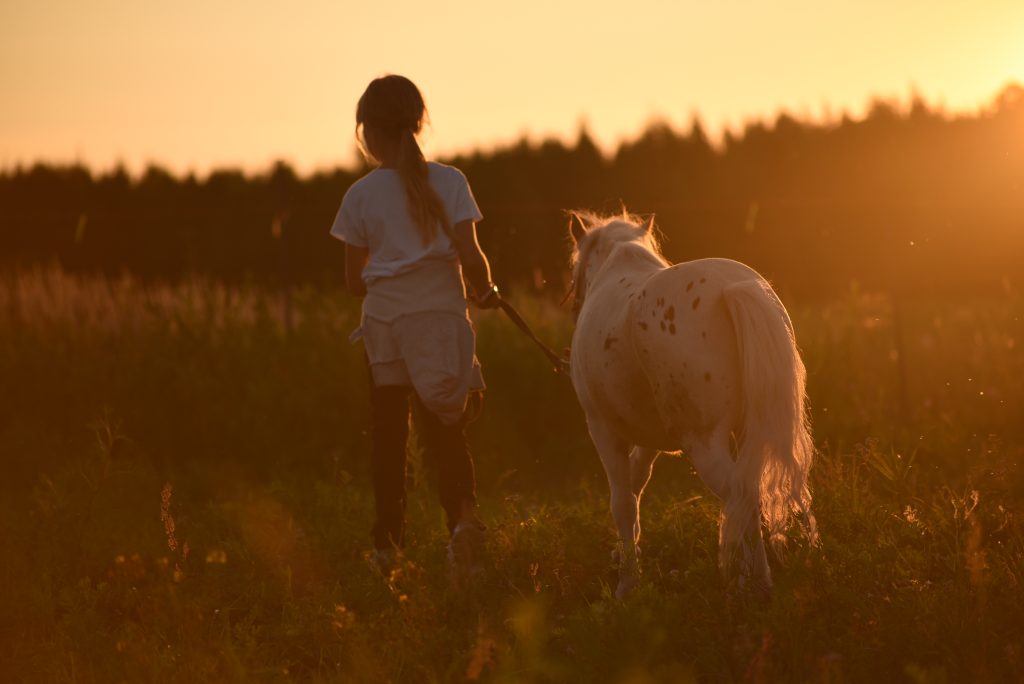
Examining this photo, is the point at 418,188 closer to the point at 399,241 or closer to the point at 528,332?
the point at 399,241

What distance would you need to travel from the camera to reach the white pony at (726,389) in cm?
412

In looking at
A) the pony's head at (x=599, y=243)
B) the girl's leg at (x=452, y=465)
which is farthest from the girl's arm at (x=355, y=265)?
the pony's head at (x=599, y=243)

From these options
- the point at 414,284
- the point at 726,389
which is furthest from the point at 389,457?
the point at 726,389

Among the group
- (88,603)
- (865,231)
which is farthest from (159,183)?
(88,603)

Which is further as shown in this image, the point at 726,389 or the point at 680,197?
the point at 680,197

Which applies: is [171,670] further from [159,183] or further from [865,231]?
[159,183]

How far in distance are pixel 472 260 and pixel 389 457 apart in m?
1.05

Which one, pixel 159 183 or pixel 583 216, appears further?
pixel 159 183

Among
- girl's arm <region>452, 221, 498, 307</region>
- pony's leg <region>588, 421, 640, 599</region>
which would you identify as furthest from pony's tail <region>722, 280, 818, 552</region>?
girl's arm <region>452, 221, 498, 307</region>

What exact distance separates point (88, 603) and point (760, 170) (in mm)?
22272

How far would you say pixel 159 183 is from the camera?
2530cm

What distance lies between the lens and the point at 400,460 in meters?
5.22

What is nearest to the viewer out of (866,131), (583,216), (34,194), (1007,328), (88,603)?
(88,603)

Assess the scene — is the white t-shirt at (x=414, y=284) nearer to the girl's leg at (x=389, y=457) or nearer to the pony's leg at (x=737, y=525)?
the girl's leg at (x=389, y=457)
